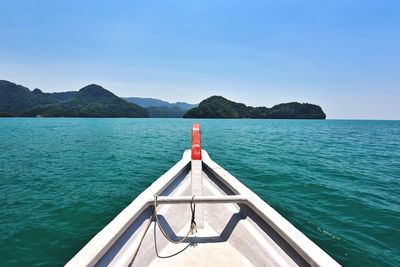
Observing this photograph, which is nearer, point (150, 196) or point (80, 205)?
point (150, 196)

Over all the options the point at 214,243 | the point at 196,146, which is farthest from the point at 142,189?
the point at 214,243

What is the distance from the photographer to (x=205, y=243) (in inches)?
145

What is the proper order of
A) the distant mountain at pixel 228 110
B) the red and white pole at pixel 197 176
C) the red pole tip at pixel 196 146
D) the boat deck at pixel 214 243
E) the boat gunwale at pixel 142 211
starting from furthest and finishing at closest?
the distant mountain at pixel 228 110 < the red pole tip at pixel 196 146 < the red and white pole at pixel 197 176 < the boat deck at pixel 214 243 < the boat gunwale at pixel 142 211

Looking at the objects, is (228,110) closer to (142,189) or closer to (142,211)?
(142,189)

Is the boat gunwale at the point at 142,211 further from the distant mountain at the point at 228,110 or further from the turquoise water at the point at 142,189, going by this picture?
the distant mountain at the point at 228,110

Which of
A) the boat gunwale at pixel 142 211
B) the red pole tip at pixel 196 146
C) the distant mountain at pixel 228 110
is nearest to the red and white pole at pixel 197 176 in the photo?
the red pole tip at pixel 196 146

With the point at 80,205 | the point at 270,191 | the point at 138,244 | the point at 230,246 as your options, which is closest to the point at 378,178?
the point at 270,191

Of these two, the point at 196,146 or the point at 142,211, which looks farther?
the point at 196,146

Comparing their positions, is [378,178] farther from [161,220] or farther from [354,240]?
[161,220]

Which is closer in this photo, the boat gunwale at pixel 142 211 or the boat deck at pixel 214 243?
the boat gunwale at pixel 142 211

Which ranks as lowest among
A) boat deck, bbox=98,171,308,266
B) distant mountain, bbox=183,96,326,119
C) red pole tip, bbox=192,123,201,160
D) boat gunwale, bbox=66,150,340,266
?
boat deck, bbox=98,171,308,266

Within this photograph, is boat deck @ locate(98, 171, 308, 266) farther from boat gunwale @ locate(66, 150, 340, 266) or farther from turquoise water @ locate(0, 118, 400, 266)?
turquoise water @ locate(0, 118, 400, 266)

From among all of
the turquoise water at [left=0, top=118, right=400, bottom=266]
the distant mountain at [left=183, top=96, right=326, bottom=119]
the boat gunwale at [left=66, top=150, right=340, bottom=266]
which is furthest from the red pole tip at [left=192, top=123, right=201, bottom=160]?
the distant mountain at [left=183, top=96, right=326, bottom=119]

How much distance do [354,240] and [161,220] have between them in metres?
4.65
